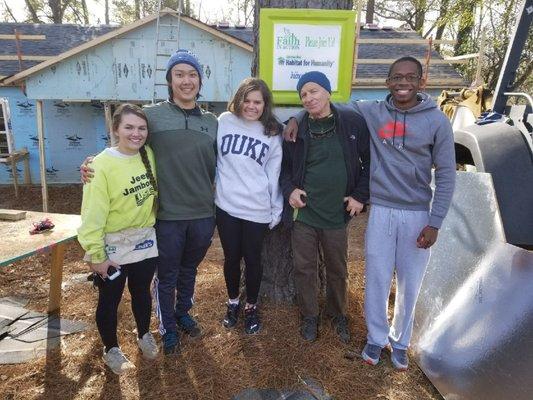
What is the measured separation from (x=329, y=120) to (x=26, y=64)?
10908mm

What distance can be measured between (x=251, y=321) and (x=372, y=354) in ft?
3.16

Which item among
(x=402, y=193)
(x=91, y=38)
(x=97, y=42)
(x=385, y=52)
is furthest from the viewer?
(x=91, y=38)

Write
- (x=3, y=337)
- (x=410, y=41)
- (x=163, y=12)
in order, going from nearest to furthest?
1. (x=3, y=337)
2. (x=163, y=12)
3. (x=410, y=41)

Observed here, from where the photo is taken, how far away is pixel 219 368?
2.77m

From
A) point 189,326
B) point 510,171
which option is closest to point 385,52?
point 510,171

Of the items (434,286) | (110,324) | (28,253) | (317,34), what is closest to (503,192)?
(434,286)

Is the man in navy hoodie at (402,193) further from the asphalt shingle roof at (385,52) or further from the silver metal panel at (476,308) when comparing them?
the asphalt shingle roof at (385,52)

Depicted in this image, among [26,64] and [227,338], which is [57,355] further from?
[26,64]

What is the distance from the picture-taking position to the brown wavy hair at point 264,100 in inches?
106

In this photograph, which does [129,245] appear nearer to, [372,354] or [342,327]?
[342,327]

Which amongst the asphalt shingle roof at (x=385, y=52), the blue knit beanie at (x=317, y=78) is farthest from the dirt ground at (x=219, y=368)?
the asphalt shingle roof at (x=385, y=52)

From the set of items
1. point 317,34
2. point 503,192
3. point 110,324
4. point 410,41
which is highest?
point 410,41

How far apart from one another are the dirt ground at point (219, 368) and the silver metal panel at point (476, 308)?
12.5 inches

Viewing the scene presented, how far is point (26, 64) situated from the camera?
1047 centimetres
